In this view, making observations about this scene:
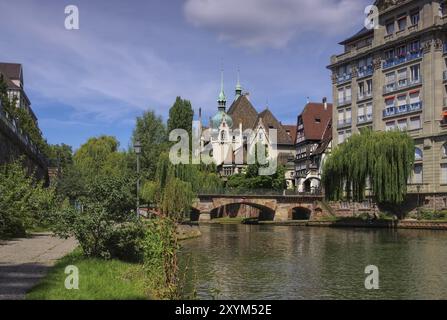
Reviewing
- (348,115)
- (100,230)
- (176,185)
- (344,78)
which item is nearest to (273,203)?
(348,115)

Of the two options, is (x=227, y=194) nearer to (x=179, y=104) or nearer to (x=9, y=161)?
(x=179, y=104)

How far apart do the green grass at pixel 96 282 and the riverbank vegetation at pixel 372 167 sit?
33029 mm

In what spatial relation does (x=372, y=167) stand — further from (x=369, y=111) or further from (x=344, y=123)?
(x=344, y=123)

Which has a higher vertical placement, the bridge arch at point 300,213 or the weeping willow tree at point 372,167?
the weeping willow tree at point 372,167

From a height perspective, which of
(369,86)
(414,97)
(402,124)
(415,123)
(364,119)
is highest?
(369,86)

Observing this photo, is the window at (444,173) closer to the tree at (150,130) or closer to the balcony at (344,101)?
the balcony at (344,101)

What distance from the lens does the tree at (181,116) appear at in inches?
3172

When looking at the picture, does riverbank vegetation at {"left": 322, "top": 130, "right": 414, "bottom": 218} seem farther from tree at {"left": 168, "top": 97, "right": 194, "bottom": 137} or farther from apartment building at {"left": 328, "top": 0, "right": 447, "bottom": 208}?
tree at {"left": 168, "top": 97, "right": 194, "bottom": 137}

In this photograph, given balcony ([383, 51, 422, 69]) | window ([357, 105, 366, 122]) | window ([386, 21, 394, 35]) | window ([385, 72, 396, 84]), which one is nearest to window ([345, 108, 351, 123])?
window ([357, 105, 366, 122])

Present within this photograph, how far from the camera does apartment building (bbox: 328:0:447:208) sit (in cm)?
5266

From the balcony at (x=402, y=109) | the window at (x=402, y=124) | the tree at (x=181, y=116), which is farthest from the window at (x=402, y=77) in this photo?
the tree at (x=181, y=116)

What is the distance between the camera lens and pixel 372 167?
4519 centimetres

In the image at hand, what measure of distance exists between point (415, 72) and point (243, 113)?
2631 inches

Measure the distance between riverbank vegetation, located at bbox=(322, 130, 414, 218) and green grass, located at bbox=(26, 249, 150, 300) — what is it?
3303 centimetres
